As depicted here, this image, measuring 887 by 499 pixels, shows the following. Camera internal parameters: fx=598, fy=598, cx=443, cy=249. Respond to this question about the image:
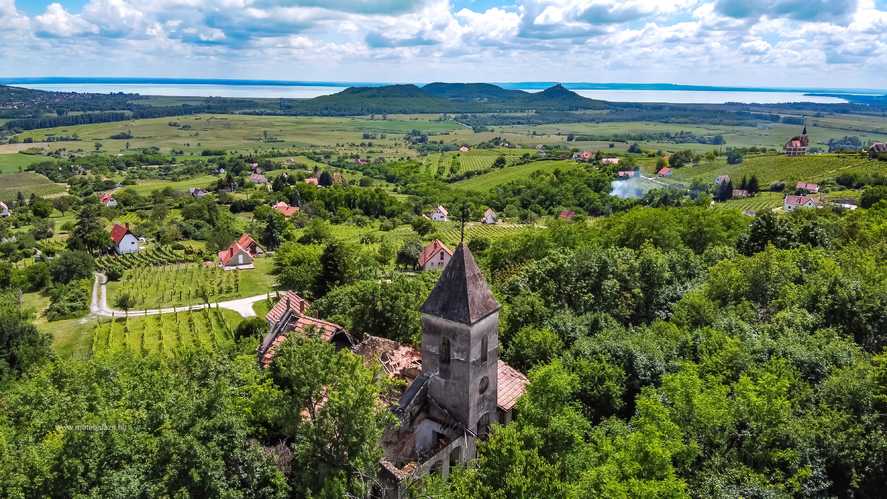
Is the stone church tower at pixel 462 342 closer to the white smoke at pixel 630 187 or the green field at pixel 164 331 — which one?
the green field at pixel 164 331

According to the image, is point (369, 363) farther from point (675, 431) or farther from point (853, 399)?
point (853, 399)

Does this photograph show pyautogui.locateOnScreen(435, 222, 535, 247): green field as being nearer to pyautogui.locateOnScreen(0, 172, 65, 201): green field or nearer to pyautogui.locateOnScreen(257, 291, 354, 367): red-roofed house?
pyautogui.locateOnScreen(257, 291, 354, 367): red-roofed house

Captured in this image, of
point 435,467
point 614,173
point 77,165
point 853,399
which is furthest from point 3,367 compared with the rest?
point 77,165

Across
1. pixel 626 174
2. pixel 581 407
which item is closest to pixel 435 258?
pixel 581 407

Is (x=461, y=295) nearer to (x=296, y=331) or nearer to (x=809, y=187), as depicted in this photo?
(x=296, y=331)

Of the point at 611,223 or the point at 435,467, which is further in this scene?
the point at 611,223
